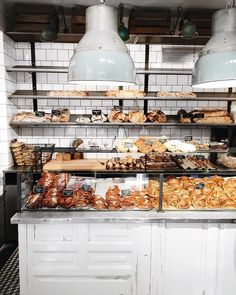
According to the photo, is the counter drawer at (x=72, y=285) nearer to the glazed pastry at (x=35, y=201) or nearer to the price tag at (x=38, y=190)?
the glazed pastry at (x=35, y=201)

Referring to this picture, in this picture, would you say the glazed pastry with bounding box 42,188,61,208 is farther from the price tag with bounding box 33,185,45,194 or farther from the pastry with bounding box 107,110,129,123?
the pastry with bounding box 107,110,129,123

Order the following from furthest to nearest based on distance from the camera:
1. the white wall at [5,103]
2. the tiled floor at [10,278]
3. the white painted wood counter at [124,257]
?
the white wall at [5,103] → the tiled floor at [10,278] → the white painted wood counter at [124,257]

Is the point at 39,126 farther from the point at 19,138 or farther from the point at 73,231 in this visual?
the point at 73,231

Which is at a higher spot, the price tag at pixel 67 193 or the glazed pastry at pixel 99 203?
the price tag at pixel 67 193

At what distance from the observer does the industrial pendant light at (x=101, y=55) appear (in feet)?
4.52

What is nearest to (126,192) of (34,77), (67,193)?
(67,193)

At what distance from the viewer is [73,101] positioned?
425 centimetres

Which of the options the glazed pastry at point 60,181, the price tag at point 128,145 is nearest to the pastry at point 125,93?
the price tag at point 128,145

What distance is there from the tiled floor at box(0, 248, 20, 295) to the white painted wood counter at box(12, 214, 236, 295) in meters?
0.60

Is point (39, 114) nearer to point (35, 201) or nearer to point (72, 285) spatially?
point (35, 201)

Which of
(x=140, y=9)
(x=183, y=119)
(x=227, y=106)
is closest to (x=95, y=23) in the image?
(x=140, y=9)

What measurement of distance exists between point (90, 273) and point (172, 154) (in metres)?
1.93

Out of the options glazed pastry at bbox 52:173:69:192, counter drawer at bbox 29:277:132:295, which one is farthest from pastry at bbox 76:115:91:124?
counter drawer at bbox 29:277:132:295

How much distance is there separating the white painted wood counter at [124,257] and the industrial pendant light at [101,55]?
1.18 meters
